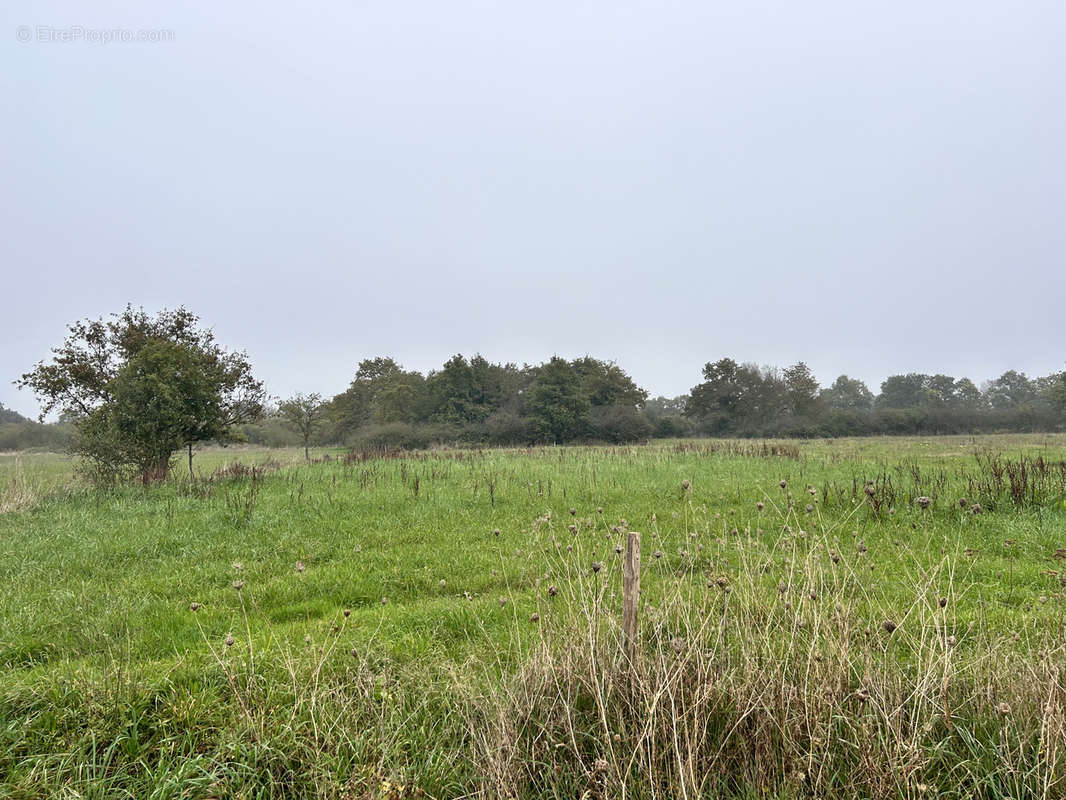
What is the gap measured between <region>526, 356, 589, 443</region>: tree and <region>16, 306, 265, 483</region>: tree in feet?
94.5

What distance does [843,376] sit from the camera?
9131cm

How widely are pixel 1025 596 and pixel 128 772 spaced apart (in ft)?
25.3

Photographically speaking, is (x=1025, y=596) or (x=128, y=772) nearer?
(x=128, y=772)

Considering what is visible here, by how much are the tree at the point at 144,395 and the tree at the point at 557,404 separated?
94.5 ft

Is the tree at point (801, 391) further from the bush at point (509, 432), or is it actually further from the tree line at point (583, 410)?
the bush at point (509, 432)

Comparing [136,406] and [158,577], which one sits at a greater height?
[136,406]

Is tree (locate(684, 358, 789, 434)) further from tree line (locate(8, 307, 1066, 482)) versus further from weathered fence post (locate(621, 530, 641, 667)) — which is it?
weathered fence post (locate(621, 530, 641, 667))

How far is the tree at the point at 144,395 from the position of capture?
15016mm

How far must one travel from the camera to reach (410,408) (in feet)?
171

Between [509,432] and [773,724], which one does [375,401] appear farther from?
[773,724]

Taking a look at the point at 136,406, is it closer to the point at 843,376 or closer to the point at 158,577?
the point at 158,577

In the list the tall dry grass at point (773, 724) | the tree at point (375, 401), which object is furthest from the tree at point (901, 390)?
the tall dry grass at point (773, 724)

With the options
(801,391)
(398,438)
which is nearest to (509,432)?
(398,438)

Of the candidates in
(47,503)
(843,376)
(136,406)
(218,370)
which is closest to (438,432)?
(218,370)
